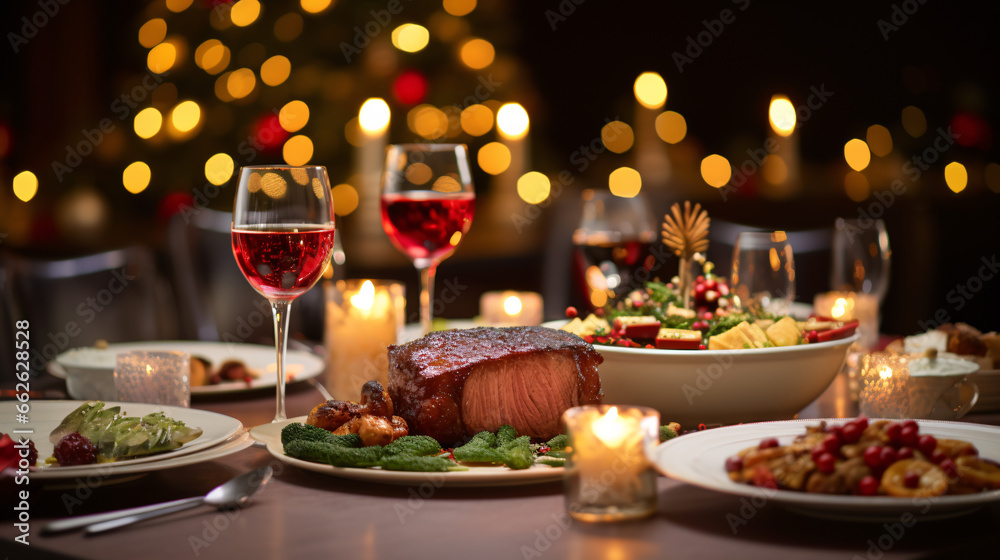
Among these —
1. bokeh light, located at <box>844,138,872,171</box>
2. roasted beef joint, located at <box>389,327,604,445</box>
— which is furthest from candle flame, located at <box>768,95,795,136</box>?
roasted beef joint, located at <box>389,327,604,445</box>

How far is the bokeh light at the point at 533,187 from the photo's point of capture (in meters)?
6.16

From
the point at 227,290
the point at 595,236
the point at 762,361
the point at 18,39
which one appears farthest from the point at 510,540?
the point at 18,39

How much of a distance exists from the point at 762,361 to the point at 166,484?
0.75 meters

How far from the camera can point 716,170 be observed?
658 centimetres

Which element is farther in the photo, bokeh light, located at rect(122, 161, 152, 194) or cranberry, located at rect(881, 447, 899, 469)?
bokeh light, located at rect(122, 161, 152, 194)

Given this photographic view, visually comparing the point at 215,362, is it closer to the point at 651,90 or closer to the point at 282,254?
the point at 282,254

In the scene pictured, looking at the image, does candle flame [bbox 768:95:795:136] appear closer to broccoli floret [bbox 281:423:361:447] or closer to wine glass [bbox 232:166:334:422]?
wine glass [bbox 232:166:334:422]

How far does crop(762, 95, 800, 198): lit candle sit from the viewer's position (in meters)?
5.97

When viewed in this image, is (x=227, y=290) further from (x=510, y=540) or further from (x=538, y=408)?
(x=510, y=540)

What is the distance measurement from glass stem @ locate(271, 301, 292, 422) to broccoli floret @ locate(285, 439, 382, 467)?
7.7 inches

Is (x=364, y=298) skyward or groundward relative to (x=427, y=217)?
groundward

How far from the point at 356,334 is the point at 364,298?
65 millimetres

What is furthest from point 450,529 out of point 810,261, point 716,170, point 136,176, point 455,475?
point 716,170

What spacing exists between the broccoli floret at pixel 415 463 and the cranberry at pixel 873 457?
415mm
